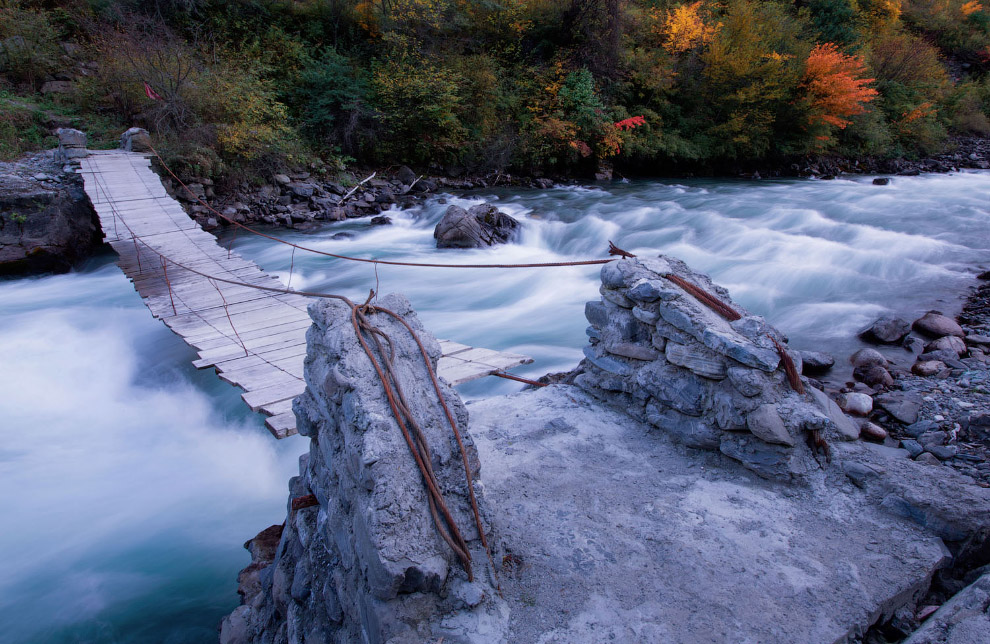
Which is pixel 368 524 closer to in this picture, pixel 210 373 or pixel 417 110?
pixel 210 373

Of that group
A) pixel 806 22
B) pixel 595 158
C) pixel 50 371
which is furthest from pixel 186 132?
pixel 806 22

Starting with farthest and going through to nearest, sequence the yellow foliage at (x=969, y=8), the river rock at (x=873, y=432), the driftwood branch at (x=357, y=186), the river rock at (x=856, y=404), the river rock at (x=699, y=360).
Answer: the yellow foliage at (x=969, y=8) < the driftwood branch at (x=357, y=186) < the river rock at (x=856, y=404) < the river rock at (x=873, y=432) < the river rock at (x=699, y=360)

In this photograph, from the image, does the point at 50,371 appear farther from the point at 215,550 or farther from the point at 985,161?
the point at 985,161

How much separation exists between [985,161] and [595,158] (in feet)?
43.7

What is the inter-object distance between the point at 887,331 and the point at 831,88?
13.5 meters

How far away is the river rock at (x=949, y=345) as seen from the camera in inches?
240

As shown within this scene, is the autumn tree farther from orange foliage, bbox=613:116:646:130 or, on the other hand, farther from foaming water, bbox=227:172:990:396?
orange foliage, bbox=613:116:646:130

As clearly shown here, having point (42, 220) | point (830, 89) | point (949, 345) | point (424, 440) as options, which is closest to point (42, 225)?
point (42, 220)

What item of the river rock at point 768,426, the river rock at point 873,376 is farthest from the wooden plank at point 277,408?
the river rock at point 873,376

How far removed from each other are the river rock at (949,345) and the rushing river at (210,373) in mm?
834

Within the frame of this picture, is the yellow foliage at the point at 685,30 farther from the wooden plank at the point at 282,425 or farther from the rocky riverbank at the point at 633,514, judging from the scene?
the wooden plank at the point at 282,425

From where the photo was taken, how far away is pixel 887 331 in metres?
6.71

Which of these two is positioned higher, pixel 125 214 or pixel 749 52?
pixel 749 52

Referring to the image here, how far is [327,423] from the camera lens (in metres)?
2.54
